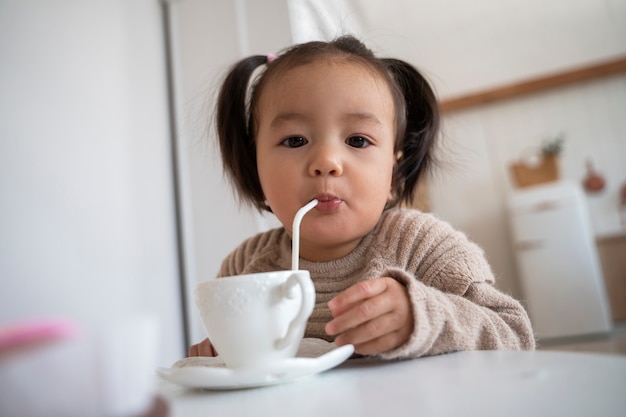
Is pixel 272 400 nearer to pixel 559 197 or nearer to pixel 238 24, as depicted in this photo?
pixel 238 24

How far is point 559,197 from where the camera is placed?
3.02m

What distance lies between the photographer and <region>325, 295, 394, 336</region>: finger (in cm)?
40

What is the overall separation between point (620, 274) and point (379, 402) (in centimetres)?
357

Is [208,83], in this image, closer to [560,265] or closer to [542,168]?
[560,265]

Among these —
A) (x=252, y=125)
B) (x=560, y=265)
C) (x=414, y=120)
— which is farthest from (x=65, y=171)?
(x=560, y=265)

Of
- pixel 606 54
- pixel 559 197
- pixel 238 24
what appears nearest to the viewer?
pixel 238 24

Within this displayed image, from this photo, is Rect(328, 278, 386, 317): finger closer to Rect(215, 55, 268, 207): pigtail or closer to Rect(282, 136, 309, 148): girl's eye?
Rect(282, 136, 309, 148): girl's eye

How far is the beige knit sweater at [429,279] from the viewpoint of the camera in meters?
0.44

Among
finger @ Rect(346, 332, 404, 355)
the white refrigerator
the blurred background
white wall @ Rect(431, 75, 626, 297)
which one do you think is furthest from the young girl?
white wall @ Rect(431, 75, 626, 297)

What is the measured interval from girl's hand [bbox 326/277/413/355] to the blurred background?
139mm

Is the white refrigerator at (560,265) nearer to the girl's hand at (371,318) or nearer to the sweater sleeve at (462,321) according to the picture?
the sweater sleeve at (462,321)

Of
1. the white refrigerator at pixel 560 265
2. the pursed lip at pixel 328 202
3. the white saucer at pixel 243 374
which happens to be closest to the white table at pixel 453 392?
the white saucer at pixel 243 374

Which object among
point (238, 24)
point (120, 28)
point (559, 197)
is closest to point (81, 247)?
point (120, 28)

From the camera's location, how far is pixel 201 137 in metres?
1.08
